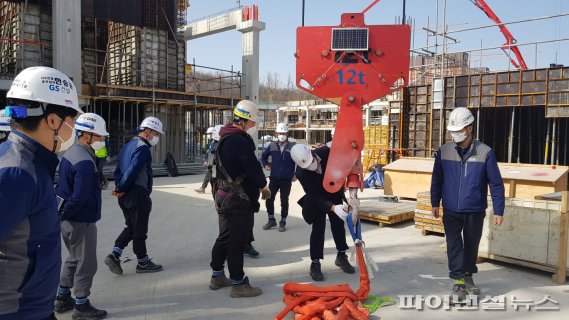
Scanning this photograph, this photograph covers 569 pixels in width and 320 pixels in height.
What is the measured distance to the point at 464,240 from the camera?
4.64 m

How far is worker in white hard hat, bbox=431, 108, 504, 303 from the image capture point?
14.7ft

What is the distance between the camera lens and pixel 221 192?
4594 mm

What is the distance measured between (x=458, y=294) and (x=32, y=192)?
163 inches

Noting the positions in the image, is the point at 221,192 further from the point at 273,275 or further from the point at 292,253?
the point at 292,253

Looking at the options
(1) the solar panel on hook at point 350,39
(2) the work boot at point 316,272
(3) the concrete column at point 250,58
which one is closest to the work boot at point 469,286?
(2) the work boot at point 316,272

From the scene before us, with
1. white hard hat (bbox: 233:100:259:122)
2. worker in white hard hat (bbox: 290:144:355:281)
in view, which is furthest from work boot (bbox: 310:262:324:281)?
white hard hat (bbox: 233:100:259:122)

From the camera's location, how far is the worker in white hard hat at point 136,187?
5.01m

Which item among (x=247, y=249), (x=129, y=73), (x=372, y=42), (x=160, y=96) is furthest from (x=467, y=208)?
(x=129, y=73)

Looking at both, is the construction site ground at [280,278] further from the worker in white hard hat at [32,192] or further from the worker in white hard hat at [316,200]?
the worker in white hard hat at [32,192]

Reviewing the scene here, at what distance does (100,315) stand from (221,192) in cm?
166

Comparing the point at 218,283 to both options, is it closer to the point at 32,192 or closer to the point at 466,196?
the point at 466,196

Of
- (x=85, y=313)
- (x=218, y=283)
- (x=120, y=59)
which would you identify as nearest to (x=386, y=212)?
(x=218, y=283)

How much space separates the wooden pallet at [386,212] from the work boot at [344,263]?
2.83m

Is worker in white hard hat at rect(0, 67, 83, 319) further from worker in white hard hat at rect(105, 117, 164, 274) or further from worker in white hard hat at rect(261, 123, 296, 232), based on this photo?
worker in white hard hat at rect(261, 123, 296, 232)
